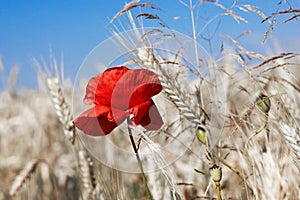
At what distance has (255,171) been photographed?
123 cm

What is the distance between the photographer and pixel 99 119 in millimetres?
887

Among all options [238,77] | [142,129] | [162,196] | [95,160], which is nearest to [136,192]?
[95,160]

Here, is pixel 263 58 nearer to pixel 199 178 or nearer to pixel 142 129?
pixel 142 129

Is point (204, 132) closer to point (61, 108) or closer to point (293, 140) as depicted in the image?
point (293, 140)

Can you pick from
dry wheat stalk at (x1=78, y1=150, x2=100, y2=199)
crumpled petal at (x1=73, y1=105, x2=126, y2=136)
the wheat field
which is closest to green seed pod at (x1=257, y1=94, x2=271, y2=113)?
the wheat field

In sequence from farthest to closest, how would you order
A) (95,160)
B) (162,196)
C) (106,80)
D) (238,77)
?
(95,160) → (162,196) → (238,77) → (106,80)

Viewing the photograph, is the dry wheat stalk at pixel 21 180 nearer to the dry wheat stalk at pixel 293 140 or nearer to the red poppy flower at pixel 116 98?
the red poppy flower at pixel 116 98

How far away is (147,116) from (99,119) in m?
0.10

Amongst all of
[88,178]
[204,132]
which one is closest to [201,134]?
[204,132]

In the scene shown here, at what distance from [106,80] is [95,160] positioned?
0.94m

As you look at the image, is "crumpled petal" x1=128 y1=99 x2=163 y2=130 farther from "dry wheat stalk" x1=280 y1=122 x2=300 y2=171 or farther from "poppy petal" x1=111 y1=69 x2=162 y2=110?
"dry wheat stalk" x1=280 y1=122 x2=300 y2=171

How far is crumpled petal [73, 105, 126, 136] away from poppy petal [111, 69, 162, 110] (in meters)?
0.02

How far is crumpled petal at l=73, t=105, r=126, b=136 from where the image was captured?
871 mm

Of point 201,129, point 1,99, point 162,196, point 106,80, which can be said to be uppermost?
point 1,99
